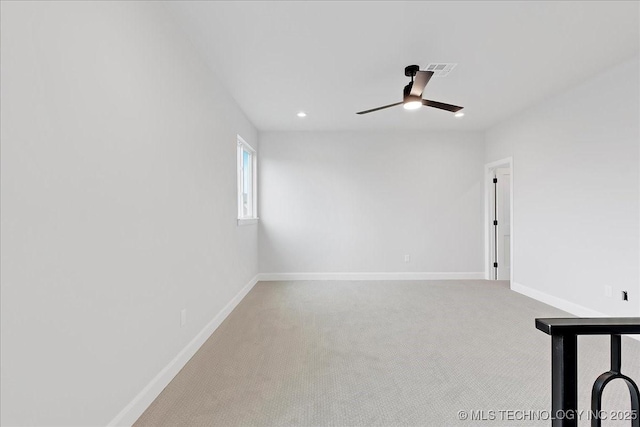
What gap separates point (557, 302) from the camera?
4078mm

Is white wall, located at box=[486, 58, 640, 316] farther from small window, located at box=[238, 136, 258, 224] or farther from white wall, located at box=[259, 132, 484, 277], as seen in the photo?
small window, located at box=[238, 136, 258, 224]

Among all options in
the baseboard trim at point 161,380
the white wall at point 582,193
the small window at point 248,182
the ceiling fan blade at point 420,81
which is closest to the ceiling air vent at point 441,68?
the ceiling fan blade at point 420,81

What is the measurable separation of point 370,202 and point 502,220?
2290mm

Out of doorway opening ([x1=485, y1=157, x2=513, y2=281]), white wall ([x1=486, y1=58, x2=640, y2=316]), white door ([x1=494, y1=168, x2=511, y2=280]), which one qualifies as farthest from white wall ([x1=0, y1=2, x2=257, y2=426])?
white door ([x1=494, y1=168, x2=511, y2=280])

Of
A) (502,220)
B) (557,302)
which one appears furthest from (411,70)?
(502,220)

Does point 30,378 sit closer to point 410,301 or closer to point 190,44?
point 190,44

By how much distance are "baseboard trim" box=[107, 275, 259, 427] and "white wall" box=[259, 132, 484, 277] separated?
8.43 feet

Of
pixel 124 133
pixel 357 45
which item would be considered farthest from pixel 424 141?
pixel 124 133

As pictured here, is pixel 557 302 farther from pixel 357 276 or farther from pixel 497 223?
pixel 357 276

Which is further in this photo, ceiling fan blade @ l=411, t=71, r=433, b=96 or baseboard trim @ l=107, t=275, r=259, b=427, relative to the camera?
ceiling fan blade @ l=411, t=71, r=433, b=96

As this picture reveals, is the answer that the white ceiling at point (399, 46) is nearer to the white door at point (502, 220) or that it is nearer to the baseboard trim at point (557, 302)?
the white door at point (502, 220)

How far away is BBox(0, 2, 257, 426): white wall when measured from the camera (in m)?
1.14

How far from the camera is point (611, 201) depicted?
130 inches

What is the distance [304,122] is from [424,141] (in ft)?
7.10
